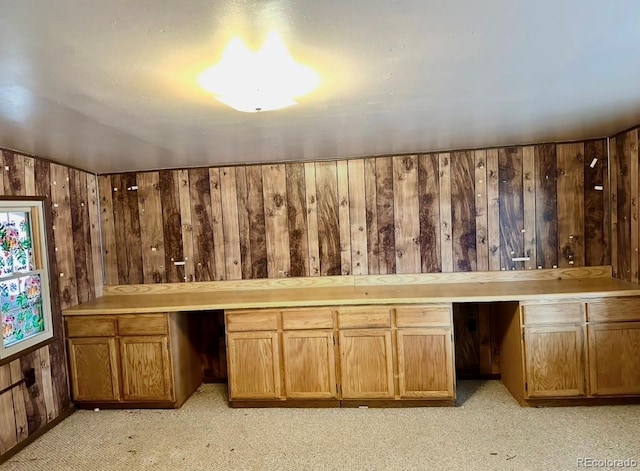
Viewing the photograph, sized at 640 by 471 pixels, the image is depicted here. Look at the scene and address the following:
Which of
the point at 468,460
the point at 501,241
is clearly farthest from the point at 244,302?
the point at 501,241

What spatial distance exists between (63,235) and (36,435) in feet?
4.89

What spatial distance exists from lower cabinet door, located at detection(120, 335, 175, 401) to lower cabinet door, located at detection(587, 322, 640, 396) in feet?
10.3

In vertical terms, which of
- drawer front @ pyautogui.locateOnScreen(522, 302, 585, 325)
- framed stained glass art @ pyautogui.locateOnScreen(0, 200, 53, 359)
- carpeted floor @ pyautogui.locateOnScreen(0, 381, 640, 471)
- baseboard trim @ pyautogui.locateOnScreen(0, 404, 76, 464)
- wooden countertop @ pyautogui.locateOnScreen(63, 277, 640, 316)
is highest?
framed stained glass art @ pyautogui.locateOnScreen(0, 200, 53, 359)

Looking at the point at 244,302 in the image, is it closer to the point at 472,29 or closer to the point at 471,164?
the point at 471,164

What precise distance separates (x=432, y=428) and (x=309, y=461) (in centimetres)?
89

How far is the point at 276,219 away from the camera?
3.70 meters

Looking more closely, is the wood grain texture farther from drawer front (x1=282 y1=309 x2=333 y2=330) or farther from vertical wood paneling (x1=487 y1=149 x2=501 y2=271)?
vertical wood paneling (x1=487 y1=149 x2=501 y2=271)

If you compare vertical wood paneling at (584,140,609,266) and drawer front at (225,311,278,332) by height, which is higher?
vertical wood paneling at (584,140,609,266)

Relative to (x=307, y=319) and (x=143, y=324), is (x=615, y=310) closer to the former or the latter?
(x=307, y=319)

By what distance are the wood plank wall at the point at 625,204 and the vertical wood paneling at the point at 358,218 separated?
6.60 feet

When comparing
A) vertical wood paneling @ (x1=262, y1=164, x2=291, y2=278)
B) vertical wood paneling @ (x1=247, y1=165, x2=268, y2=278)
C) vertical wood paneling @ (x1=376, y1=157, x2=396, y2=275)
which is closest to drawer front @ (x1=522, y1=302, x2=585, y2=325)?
vertical wood paneling @ (x1=376, y1=157, x2=396, y2=275)

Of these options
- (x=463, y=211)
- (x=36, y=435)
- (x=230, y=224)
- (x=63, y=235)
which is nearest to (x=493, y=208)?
(x=463, y=211)

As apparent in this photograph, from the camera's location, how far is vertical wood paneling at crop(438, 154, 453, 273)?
3.54 metres

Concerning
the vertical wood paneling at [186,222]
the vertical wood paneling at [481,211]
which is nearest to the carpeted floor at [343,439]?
the vertical wood paneling at [481,211]
